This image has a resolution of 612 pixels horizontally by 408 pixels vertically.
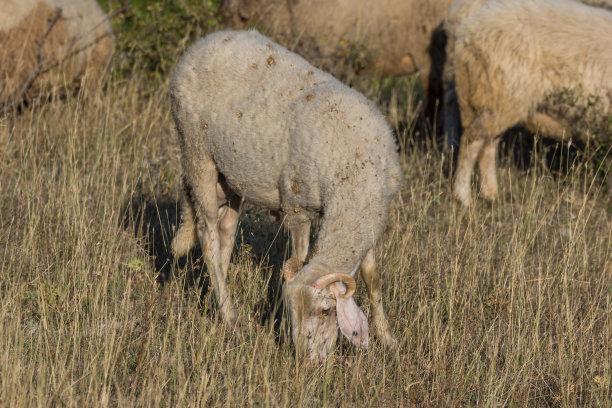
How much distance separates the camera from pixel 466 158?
Answer: 6766mm

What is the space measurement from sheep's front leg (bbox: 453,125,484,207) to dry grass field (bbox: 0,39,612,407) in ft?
3.14

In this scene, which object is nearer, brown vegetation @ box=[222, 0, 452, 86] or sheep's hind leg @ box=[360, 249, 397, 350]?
sheep's hind leg @ box=[360, 249, 397, 350]

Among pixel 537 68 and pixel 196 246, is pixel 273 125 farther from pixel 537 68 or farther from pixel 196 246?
pixel 537 68

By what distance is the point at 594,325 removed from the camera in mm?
4219

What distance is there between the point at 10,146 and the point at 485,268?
3.71 metres

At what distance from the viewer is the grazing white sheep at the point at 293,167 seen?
3576mm

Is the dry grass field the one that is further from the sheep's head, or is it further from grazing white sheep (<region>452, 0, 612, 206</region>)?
grazing white sheep (<region>452, 0, 612, 206</region>)

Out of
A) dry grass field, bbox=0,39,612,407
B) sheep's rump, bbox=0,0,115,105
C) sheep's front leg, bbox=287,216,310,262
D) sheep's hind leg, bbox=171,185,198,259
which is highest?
sheep's rump, bbox=0,0,115,105

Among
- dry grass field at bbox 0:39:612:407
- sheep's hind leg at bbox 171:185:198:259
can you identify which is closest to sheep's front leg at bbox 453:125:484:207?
dry grass field at bbox 0:39:612:407

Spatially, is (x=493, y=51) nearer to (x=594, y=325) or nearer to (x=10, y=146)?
(x=594, y=325)

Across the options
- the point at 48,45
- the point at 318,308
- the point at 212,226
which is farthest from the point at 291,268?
the point at 48,45

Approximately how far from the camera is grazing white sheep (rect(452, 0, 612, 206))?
610 cm

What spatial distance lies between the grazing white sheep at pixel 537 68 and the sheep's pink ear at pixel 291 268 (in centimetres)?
282

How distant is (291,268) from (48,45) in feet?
15.0
